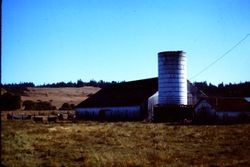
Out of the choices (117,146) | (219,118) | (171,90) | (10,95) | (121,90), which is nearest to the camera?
(117,146)

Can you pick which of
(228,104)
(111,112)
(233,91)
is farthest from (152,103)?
(233,91)

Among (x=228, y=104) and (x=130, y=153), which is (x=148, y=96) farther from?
(x=130, y=153)

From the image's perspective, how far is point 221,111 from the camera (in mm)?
36594

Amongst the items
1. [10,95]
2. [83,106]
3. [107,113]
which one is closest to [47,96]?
[10,95]

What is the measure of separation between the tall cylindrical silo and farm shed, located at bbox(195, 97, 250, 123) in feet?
8.83

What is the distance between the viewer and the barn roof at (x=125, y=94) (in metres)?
45.4

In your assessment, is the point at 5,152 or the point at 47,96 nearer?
the point at 5,152

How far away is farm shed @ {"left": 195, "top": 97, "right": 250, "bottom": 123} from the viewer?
36.7 m

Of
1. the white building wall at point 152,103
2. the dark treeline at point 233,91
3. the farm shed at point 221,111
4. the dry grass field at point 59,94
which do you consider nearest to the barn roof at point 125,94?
the white building wall at point 152,103

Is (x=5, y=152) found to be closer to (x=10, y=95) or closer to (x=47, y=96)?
(x=10, y=95)

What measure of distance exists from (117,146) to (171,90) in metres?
24.0

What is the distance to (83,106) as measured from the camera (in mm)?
55406

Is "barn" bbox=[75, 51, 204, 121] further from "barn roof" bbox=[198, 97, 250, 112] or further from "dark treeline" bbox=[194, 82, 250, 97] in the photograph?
"dark treeline" bbox=[194, 82, 250, 97]

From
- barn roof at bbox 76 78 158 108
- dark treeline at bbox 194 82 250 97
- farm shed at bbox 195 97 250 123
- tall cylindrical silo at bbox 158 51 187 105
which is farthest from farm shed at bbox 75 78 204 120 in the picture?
dark treeline at bbox 194 82 250 97
